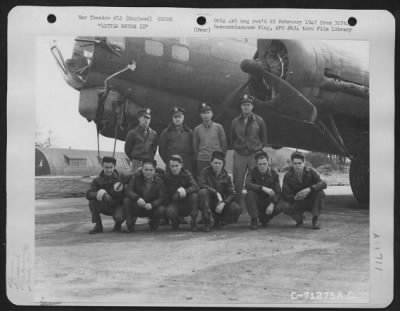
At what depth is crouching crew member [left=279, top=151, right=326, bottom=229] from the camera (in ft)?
9.55

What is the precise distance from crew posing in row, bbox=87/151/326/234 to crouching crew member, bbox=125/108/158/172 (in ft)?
0.17

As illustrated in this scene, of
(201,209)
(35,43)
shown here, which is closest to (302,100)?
(201,209)

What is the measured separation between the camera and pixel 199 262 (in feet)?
8.96

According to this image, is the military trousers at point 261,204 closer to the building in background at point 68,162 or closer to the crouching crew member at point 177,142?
the crouching crew member at point 177,142

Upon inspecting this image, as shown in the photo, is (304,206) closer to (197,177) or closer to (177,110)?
(197,177)

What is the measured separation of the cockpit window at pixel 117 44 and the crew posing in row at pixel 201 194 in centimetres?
79

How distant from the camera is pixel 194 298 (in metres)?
2.69

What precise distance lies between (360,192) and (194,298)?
4.67 feet

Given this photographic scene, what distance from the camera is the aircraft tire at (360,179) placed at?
9.49 feet

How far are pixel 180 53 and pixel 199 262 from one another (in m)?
1.53

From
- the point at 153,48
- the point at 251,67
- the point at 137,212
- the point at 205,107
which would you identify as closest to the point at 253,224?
the point at 137,212

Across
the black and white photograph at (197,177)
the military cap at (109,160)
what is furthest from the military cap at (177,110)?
the military cap at (109,160)

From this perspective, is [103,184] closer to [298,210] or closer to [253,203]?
[253,203]

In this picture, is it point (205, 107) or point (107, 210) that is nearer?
point (107, 210)
